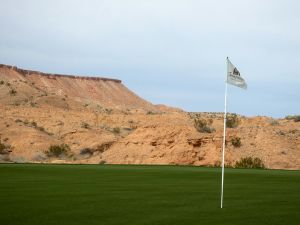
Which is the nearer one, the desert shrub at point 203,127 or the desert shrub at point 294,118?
the desert shrub at point 203,127

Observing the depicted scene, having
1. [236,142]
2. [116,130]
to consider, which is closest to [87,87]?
[116,130]

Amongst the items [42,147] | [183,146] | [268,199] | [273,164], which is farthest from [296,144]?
[268,199]

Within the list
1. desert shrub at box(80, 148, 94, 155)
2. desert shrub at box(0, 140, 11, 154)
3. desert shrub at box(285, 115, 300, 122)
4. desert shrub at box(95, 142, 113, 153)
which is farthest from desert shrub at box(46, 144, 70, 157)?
desert shrub at box(285, 115, 300, 122)

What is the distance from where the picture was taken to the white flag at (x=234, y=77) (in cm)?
1775

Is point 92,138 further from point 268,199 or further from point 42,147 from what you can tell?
point 268,199

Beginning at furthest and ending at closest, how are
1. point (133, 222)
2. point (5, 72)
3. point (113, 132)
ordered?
point (5, 72) < point (113, 132) < point (133, 222)

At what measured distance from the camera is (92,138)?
7169cm

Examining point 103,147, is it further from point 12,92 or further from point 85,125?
point 12,92

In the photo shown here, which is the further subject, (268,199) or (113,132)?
(113,132)

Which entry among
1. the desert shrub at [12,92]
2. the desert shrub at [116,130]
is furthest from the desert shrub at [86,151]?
the desert shrub at [12,92]

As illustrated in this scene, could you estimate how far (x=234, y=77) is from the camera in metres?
18.0

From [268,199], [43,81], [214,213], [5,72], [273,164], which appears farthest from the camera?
[43,81]

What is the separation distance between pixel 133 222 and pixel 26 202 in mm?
4937

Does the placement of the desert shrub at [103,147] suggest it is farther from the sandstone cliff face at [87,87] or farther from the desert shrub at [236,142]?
the sandstone cliff face at [87,87]
